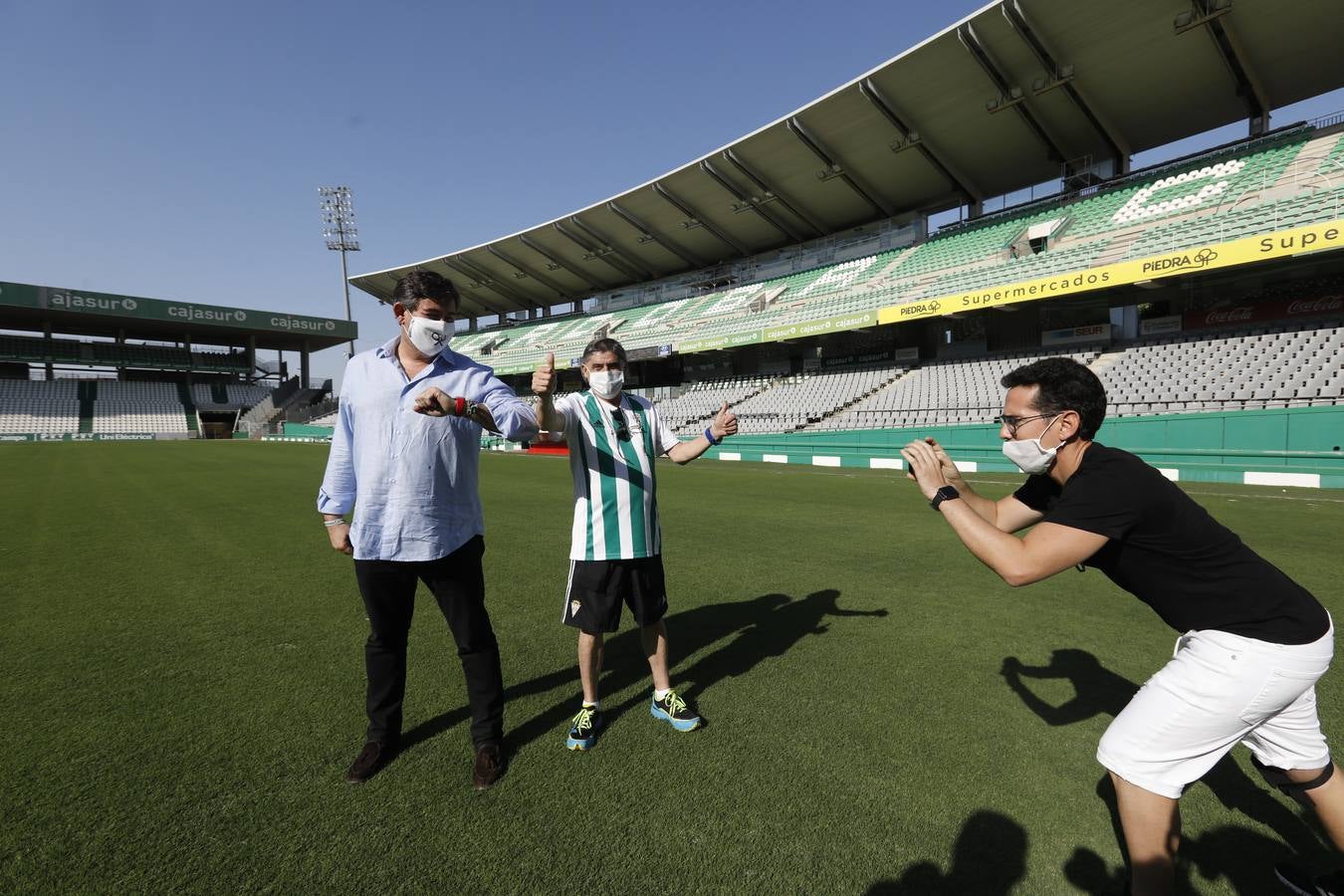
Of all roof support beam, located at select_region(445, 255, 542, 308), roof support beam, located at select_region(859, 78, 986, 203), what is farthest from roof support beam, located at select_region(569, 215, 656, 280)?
roof support beam, located at select_region(859, 78, 986, 203)

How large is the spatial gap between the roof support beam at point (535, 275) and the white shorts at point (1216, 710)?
45281 mm

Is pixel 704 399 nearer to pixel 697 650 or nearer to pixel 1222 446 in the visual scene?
pixel 1222 446

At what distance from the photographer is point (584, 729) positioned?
2770mm

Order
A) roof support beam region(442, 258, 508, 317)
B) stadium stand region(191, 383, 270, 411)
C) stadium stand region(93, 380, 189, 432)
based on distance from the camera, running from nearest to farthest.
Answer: roof support beam region(442, 258, 508, 317), stadium stand region(93, 380, 189, 432), stadium stand region(191, 383, 270, 411)

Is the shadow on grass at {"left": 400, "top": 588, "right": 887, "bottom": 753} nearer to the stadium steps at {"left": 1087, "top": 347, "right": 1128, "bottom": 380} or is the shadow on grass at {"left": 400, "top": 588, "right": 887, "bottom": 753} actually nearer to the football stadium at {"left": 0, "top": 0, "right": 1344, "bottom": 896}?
the football stadium at {"left": 0, "top": 0, "right": 1344, "bottom": 896}

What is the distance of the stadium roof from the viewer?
60.8ft

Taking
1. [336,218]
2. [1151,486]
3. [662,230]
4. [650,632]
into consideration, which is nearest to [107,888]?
[650,632]

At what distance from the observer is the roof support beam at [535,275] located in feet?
142

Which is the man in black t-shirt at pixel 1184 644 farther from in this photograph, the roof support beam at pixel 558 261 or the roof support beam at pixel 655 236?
the roof support beam at pixel 558 261

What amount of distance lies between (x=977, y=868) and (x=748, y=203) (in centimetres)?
3360

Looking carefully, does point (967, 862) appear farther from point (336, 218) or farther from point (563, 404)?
point (336, 218)

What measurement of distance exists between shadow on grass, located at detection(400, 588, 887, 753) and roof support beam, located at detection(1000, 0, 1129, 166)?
22575 mm

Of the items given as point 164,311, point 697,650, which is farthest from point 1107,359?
point 164,311

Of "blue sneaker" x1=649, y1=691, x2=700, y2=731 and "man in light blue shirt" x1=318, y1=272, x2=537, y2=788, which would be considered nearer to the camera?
"man in light blue shirt" x1=318, y1=272, x2=537, y2=788
